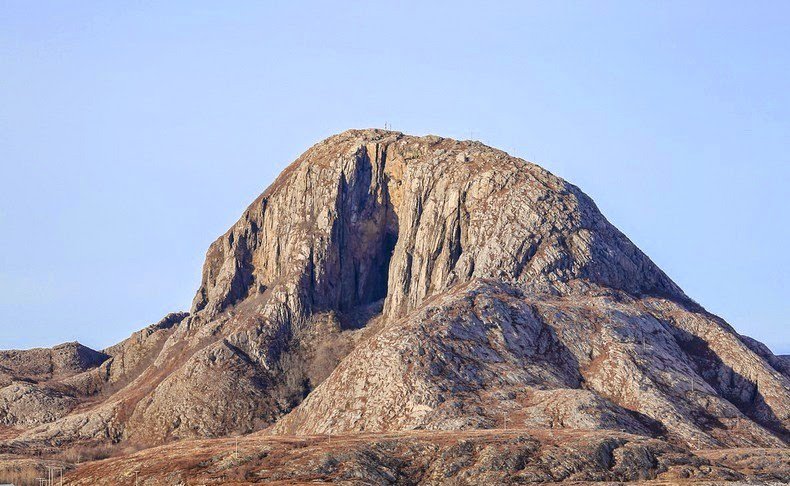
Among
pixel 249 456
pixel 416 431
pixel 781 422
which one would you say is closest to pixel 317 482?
pixel 249 456

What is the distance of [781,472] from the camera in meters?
153

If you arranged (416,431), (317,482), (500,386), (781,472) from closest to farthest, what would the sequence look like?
(317,482) < (781,472) < (416,431) < (500,386)

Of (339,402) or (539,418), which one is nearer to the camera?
(539,418)

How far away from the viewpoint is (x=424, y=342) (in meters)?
192

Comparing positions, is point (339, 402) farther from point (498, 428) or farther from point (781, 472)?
point (781, 472)

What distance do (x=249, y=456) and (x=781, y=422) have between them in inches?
3155

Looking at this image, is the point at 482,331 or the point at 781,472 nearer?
the point at 781,472

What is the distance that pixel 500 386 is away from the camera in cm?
18562

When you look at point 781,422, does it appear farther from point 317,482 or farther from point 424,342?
point 317,482

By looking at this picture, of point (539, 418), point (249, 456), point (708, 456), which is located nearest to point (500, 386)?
point (539, 418)

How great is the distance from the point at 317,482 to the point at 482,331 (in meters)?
60.3

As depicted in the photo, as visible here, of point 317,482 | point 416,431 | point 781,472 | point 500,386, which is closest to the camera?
point 317,482

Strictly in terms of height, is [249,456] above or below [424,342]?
below

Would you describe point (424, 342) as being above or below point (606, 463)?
above
